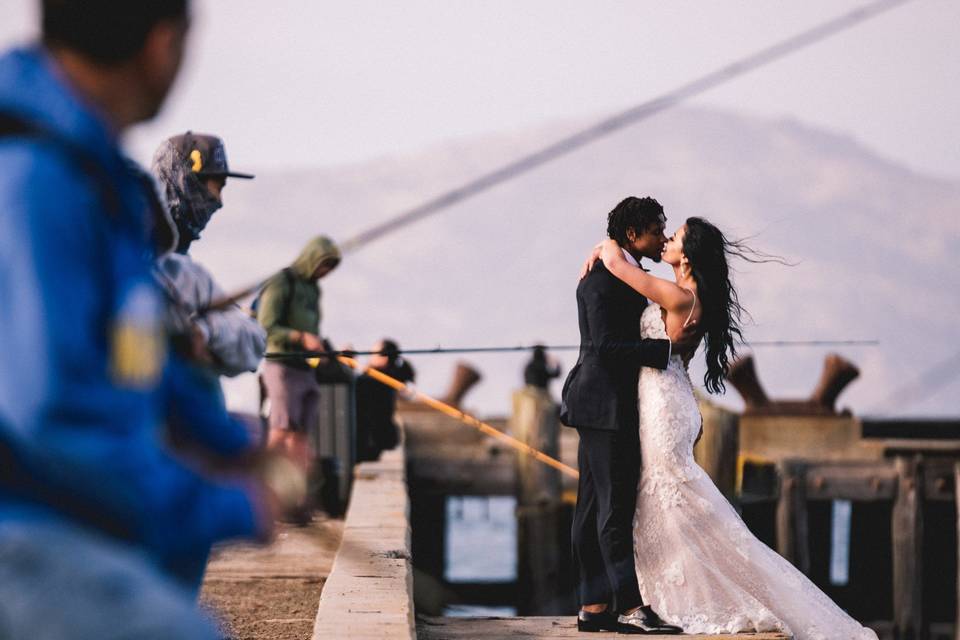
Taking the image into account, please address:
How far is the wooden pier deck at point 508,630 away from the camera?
557cm

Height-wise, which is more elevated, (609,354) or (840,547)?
(609,354)

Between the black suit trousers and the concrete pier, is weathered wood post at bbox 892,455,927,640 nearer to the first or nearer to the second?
the concrete pier

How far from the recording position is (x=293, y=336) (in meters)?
7.94

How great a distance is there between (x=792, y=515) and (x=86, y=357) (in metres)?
11.2

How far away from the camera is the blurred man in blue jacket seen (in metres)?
1.53

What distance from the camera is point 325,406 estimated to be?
10734 millimetres

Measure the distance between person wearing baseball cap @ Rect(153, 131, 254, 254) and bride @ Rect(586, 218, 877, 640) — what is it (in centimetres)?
195

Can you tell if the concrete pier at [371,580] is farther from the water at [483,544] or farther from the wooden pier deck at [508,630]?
the water at [483,544]

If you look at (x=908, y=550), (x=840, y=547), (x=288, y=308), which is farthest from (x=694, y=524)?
(x=840, y=547)

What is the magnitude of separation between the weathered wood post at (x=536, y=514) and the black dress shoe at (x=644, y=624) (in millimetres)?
6560

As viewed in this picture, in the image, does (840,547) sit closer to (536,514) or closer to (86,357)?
(536,514)

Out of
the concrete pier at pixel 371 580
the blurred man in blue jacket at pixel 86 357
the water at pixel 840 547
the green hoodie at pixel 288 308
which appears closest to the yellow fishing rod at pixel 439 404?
the green hoodie at pixel 288 308

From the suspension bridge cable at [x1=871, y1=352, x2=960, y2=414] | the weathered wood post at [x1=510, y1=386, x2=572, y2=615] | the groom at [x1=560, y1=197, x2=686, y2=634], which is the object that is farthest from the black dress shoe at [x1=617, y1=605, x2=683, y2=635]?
the weathered wood post at [x1=510, y1=386, x2=572, y2=615]

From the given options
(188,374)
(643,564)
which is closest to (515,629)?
(643,564)
